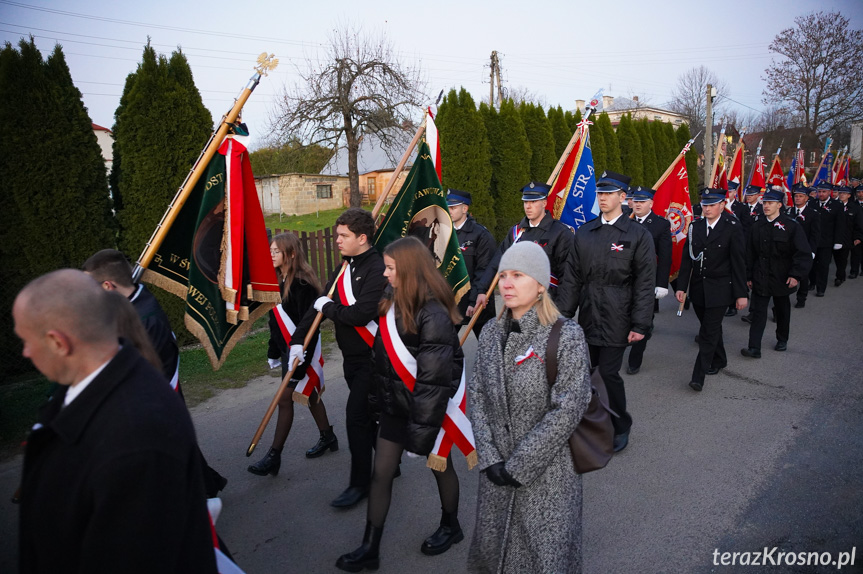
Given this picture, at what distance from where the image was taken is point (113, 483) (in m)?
1.49

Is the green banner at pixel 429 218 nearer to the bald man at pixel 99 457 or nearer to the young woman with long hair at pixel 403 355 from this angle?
the young woman with long hair at pixel 403 355

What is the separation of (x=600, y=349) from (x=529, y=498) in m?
2.70

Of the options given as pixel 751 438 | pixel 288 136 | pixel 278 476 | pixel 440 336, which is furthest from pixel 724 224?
pixel 288 136

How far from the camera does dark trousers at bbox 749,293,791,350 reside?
24.8 feet

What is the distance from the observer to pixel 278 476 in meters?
4.64

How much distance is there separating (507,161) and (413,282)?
12.2 meters

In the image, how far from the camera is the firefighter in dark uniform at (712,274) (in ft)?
21.4

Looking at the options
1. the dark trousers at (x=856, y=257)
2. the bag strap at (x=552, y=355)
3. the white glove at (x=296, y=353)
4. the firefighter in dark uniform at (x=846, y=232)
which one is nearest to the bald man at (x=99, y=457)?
the bag strap at (x=552, y=355)

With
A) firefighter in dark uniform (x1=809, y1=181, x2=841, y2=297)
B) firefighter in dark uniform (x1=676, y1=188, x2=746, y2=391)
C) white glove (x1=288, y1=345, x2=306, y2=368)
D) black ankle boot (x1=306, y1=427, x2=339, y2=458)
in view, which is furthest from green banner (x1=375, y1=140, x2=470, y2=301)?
firefighter in dark uniform (x1=809, y1=181, x2=841, y2=297)

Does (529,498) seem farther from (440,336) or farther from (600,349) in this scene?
(600,349)

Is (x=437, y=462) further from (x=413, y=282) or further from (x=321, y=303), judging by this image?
(x=321, y=303)

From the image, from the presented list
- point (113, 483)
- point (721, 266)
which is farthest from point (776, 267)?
point (113, 483)

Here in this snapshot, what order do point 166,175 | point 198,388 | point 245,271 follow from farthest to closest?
point 166,175 → point 198,388 → point 245,271

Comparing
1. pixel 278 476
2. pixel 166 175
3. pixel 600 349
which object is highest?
pixel 166 175
